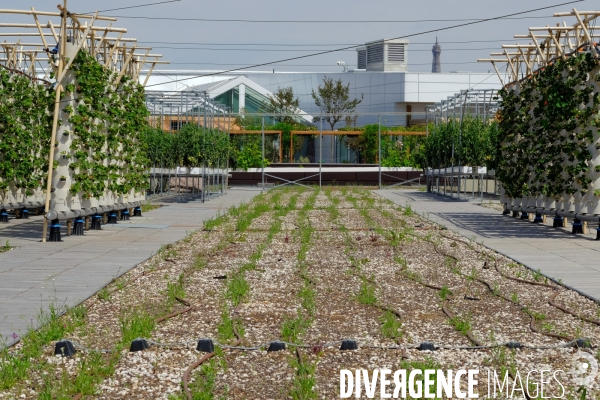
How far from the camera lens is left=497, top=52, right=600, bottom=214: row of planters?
611 inches

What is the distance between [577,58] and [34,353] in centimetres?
1183

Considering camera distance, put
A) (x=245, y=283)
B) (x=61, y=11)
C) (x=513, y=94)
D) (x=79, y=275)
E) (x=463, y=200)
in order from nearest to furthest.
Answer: (x=245, y=283)
(x=79, y=275)
(x=61, y=11)
(x=513, y=94)
(x=463, y=200)

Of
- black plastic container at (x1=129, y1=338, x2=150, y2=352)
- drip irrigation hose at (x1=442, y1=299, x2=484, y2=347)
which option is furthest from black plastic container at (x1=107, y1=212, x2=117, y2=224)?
black plastic container at (x1=129, y1=338, x2=150, y2=352)

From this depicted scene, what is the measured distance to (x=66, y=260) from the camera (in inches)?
471

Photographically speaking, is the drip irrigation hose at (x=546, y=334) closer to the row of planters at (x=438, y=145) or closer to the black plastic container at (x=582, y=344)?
the black plastic container at (x=582, y=344)

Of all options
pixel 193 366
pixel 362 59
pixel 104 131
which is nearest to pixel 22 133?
pixel 104 131

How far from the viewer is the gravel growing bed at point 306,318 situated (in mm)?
5988

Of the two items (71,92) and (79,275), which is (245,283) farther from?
(71,92)

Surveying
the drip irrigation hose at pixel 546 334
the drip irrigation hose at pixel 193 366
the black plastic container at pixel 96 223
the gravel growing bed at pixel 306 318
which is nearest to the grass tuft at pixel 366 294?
the gravel growing bed at pixel 306 318

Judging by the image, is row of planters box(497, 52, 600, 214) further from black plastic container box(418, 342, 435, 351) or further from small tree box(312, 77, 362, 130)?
small tree box(312, 77, 362, 130)

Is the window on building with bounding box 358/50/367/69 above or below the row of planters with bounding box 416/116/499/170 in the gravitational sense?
above

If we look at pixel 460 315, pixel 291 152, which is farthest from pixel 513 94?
pixel 291 152

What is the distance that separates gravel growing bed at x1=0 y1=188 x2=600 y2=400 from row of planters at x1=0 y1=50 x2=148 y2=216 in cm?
270

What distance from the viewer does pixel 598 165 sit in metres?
15.4
